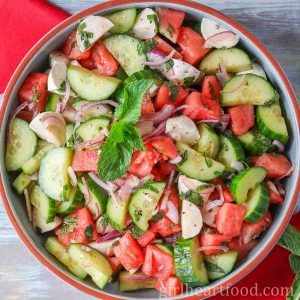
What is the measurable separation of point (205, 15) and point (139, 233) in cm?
96

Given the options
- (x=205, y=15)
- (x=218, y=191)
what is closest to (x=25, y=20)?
(x=205, y=15)

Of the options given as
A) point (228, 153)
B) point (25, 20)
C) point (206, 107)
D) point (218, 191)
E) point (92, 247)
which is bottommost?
point (92, 247)

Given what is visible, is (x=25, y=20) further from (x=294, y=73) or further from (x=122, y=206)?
(x=294, y=73)

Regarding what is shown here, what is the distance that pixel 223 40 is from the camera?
7.75 feet

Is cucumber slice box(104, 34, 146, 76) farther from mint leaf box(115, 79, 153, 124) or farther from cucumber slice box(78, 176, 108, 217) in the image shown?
cucumber slice box(78, 176, 108, 217)

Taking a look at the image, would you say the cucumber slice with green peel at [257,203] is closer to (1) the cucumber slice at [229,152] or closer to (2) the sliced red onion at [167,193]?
(1) the cucumber slice at [229,152]

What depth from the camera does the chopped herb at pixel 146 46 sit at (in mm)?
2344

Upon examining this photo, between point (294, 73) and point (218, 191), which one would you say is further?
point (294, 73)

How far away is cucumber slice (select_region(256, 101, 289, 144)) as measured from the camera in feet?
7.67

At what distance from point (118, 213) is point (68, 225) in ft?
0.85

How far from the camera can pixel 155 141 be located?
227 cm

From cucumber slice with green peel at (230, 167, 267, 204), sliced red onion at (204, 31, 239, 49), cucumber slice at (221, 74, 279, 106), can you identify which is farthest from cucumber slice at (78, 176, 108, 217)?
sliced red onion at (204, 31, 239, 49)

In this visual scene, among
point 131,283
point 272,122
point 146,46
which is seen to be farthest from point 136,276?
point 146,46

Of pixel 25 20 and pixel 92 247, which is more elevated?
pixel 25 20
